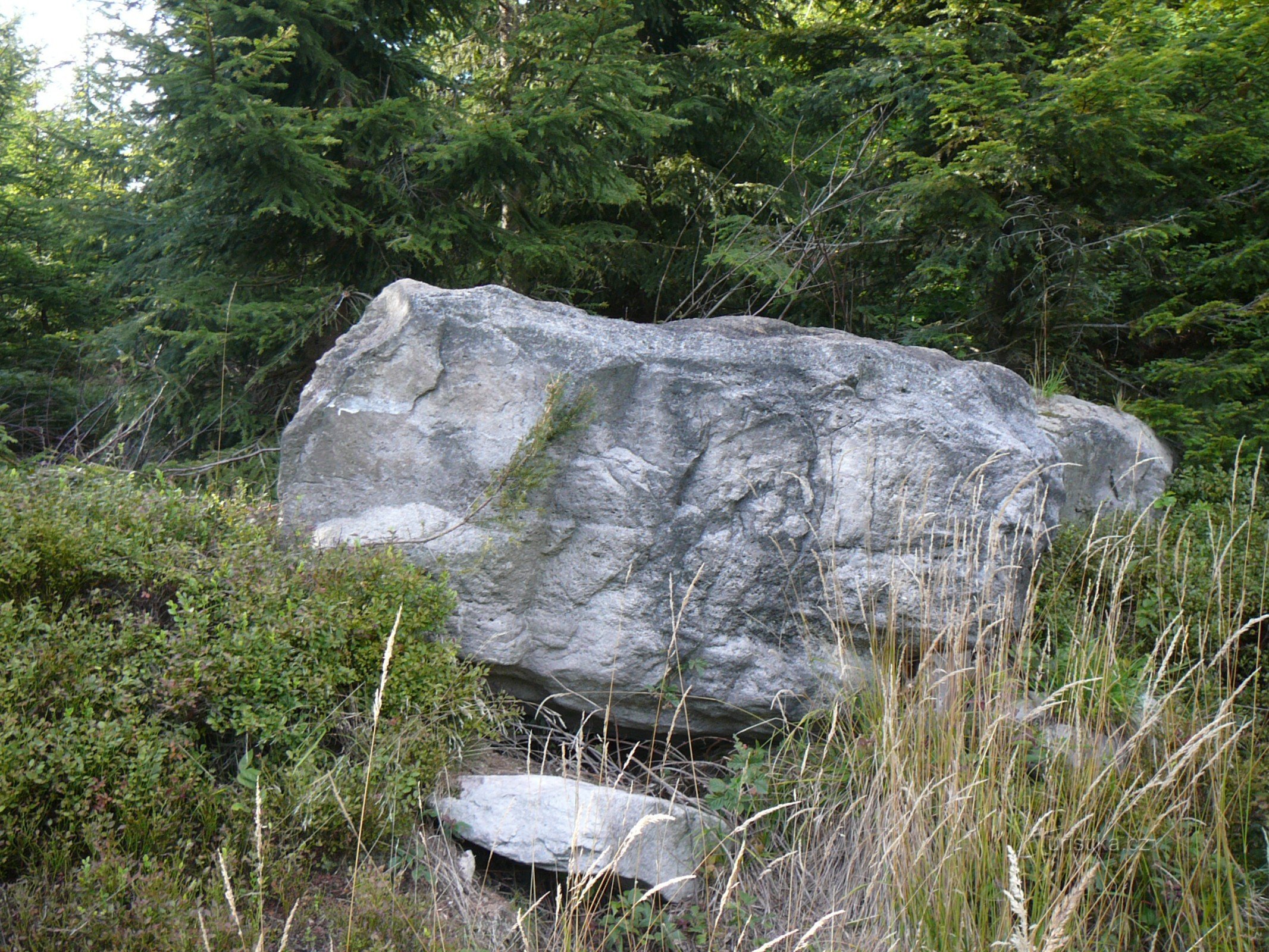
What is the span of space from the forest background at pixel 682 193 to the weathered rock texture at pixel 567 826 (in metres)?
2.75

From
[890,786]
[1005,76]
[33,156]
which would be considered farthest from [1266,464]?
→ [33,156]

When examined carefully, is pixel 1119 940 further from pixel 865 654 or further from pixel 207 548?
pixel 207 548

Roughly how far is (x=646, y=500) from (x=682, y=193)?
422cm

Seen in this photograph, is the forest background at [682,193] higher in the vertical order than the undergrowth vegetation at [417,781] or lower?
higher

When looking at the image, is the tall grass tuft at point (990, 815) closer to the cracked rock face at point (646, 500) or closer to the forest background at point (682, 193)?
the cracked rock face at point (646, 500)

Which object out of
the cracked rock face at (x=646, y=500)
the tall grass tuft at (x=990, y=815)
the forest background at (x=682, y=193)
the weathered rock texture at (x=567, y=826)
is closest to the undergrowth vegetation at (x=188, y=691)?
the weathered rock texture at (x=567, y=826)

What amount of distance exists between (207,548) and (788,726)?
7.68ft

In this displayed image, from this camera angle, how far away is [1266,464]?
5266 mm

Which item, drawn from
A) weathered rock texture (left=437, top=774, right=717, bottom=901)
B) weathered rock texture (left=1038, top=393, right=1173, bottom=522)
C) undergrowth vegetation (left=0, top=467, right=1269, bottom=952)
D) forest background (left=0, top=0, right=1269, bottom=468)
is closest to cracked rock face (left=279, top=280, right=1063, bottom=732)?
undergrowth vegetation (left=0, top=467, right=1269, bottom=952)

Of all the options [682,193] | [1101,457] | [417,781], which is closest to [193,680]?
[417,781]

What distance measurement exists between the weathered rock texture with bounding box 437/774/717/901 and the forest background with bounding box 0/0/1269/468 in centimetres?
275

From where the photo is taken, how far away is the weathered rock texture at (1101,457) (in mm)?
4488

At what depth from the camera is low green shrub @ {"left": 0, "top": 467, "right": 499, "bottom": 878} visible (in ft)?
7.74

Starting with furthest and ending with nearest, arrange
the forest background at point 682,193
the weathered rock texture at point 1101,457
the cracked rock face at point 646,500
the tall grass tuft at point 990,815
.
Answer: the forest background at point 682,193, the weathered rock texture at point 1101,457, the cracked rock face at point 646,500, the tall grass tuft at point 990,815
